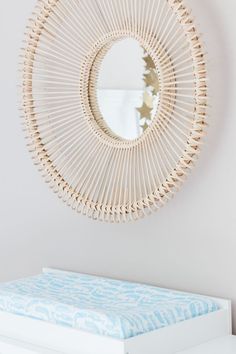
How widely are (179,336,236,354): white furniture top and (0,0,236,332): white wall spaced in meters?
0.11

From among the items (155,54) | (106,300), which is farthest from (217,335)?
(155,54)

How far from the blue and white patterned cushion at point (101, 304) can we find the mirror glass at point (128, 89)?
0.39m

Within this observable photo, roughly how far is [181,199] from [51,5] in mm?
632

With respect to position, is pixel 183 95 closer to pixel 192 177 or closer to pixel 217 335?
pixel 192 177

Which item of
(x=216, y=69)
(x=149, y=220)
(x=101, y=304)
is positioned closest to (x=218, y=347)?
(x=101, y=304)

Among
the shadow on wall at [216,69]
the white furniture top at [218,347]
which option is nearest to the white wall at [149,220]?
the shadow on wall at [216,69]

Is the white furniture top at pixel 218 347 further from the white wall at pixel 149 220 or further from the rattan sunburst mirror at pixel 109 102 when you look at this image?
the rattan sunburst mirror at pixel 109 102

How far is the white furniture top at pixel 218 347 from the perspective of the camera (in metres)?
1.70

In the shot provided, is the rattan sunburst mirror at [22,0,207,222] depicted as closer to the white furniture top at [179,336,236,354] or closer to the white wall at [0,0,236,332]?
the white wall at [0,0,236,332]

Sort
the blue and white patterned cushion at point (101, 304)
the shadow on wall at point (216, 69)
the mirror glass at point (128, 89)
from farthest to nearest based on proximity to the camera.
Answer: the mirror glass at point (128, 89) < the shadow on wall at point (216, 69) < the blue and white patterned cushion at point (101, 304)

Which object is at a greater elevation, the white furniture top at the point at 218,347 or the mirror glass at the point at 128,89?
the mirror glass at the point at 128,89

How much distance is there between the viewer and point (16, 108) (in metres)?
2.33

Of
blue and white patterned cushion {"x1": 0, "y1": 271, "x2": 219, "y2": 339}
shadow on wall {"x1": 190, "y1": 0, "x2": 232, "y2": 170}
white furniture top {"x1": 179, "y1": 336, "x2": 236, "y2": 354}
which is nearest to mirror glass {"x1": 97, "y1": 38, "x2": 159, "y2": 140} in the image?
shadow on wall {"x1": 190, "y1": 0, "x2": 232, "y2": 170}

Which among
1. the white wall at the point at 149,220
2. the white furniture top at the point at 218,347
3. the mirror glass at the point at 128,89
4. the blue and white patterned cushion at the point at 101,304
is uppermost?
the mirror glass at the point at 128,89
